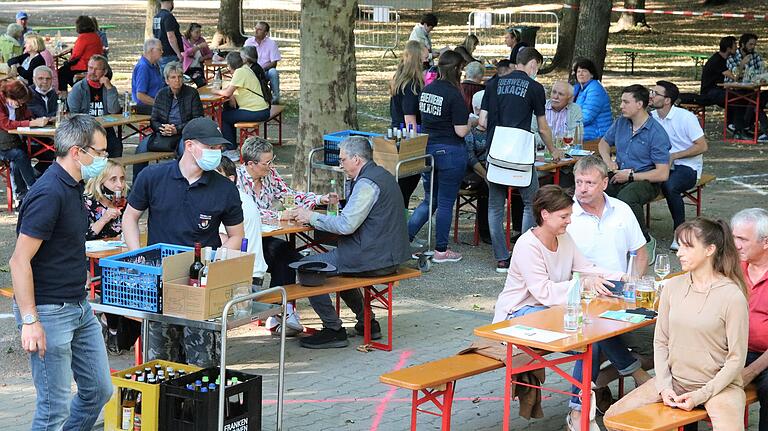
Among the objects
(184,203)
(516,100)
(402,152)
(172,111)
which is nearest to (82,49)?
(172,111)

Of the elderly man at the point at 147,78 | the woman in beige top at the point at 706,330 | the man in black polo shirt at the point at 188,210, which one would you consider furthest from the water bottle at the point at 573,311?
the elderly man at the point at 147,78

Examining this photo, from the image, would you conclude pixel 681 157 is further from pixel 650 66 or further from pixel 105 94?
pixel 650 66

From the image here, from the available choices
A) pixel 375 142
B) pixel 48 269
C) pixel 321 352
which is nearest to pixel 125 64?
pixel 375 142

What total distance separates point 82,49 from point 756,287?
14916mm

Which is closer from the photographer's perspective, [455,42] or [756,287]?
[756,287]

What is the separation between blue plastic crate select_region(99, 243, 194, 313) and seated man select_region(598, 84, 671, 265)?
18.1 feet

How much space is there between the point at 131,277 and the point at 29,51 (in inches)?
466

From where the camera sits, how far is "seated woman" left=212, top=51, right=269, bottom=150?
50.7 ft

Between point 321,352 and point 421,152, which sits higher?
point 421,152

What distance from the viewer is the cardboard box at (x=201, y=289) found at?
621cm

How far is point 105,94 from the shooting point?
1397cm

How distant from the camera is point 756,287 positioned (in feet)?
20.8

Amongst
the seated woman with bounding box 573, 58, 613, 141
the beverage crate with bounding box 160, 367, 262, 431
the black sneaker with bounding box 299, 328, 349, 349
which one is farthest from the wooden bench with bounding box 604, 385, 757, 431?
the seated woman with bounding box 573, 58, 613, 141

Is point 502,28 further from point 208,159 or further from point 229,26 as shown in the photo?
point 208,159
